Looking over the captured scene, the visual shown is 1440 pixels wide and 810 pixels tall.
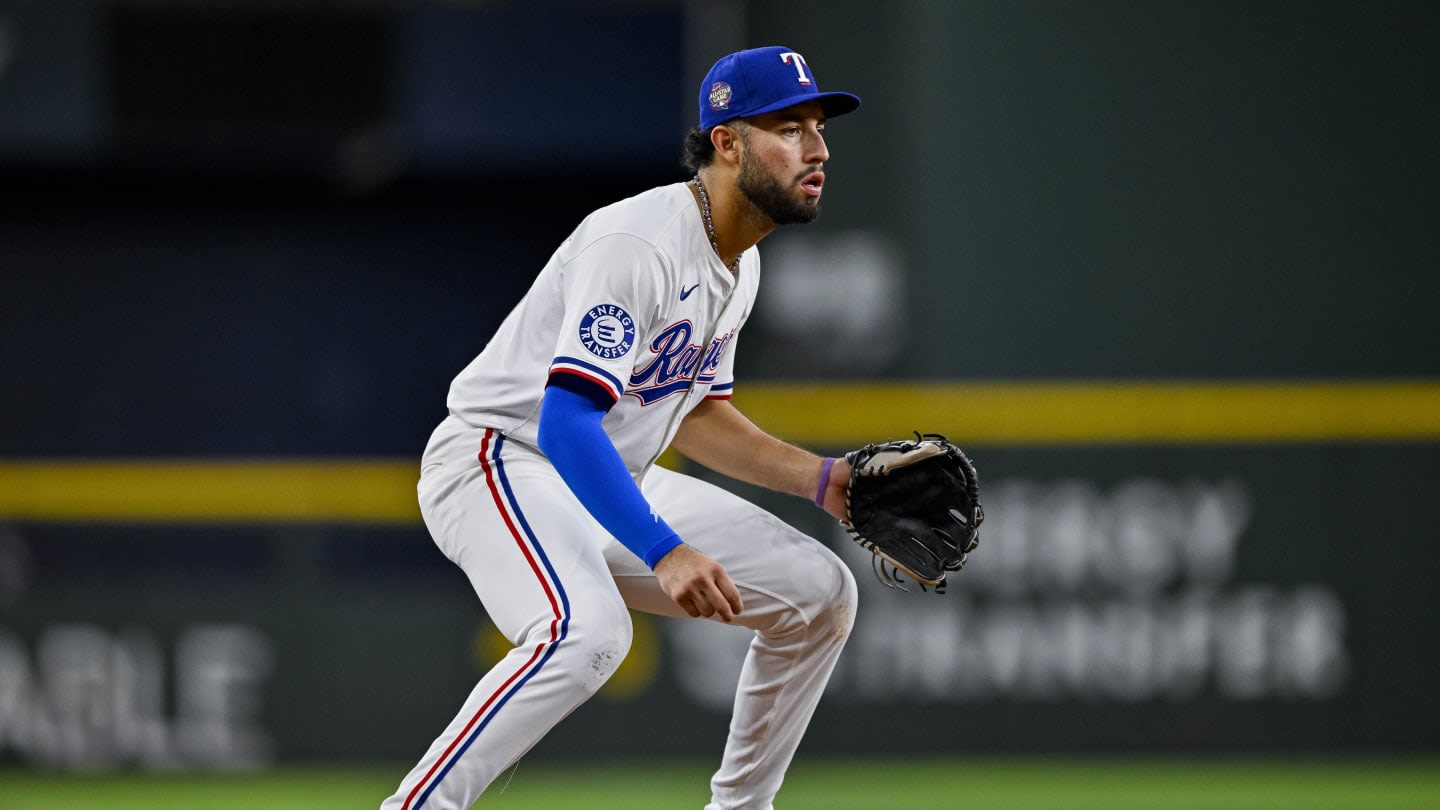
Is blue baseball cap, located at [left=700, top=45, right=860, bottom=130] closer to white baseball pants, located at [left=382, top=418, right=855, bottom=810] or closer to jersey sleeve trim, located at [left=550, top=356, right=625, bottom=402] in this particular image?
jersey sleeve trim, located at [left=550, top=356, right=625, bottom=402]

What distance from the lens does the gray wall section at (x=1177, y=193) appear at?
289 inches

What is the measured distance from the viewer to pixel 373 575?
7.02 m

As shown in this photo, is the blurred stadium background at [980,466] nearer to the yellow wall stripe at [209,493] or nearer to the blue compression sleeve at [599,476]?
the yellow wall stripe at [209,493]

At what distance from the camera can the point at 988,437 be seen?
6.95 meters

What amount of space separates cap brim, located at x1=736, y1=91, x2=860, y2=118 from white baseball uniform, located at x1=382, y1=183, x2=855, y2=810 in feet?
0.76

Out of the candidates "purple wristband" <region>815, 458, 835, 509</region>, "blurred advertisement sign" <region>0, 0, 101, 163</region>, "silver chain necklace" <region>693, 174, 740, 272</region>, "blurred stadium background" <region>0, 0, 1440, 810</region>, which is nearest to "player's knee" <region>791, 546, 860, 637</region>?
"purple wristband" <region>815, 458, 835, 509</region>

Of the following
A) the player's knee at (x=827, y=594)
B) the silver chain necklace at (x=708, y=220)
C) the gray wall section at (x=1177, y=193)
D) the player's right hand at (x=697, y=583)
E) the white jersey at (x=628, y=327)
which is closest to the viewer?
the player's right hand at (x=697, y=583)

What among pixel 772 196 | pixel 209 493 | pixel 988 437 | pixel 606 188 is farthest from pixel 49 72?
pixel 772 196

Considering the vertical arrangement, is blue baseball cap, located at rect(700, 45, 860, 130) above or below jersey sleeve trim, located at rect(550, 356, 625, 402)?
above

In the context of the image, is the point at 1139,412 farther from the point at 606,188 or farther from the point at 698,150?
the point at 606,188

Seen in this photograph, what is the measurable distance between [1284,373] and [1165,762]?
5.15 feet

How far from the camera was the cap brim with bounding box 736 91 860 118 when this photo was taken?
3.44 m

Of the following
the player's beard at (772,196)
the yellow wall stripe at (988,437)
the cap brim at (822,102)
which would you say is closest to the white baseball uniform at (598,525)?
the player's beard at (772,196)

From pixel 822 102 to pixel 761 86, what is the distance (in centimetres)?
12
